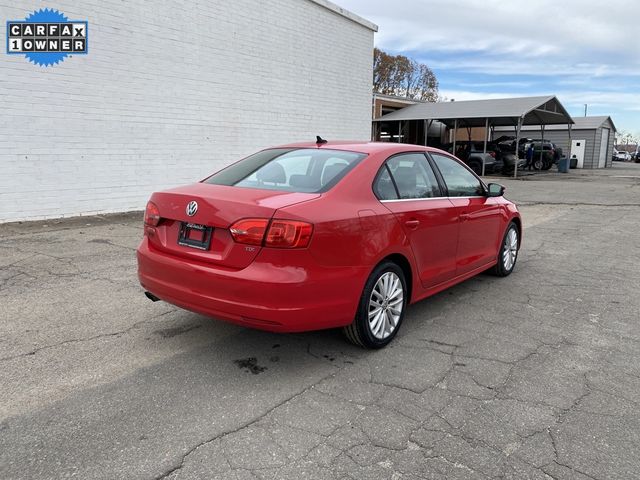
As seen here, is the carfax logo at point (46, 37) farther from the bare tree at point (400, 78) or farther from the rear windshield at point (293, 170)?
the bare tree at point (400, 78)

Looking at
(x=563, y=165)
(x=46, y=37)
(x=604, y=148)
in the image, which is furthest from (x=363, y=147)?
(x=604, y=148)

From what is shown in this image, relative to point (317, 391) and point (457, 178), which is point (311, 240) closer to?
point (317, 391)

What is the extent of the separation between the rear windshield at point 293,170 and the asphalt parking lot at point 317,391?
1.25 m

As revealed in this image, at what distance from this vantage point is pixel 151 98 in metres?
10.8

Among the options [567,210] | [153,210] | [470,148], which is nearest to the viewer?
[153,210]

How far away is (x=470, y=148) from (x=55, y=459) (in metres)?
27.1

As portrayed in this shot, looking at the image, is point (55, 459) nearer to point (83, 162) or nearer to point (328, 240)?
point (328, 240)

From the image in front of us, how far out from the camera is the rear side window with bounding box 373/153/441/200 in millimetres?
4020

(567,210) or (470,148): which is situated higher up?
(470,148)

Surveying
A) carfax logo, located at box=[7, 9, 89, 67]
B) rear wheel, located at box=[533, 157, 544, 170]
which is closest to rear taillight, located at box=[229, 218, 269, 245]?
carfax logo, located at box=[7, 9, 89, 67]

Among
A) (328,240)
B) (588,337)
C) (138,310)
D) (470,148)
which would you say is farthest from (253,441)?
(470,148)

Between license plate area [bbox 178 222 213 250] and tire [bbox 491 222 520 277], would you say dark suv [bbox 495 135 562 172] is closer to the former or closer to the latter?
tire [bbox 491 222 520 277]

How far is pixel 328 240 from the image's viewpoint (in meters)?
3.33

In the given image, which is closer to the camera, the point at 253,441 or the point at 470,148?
the point at 253,441
